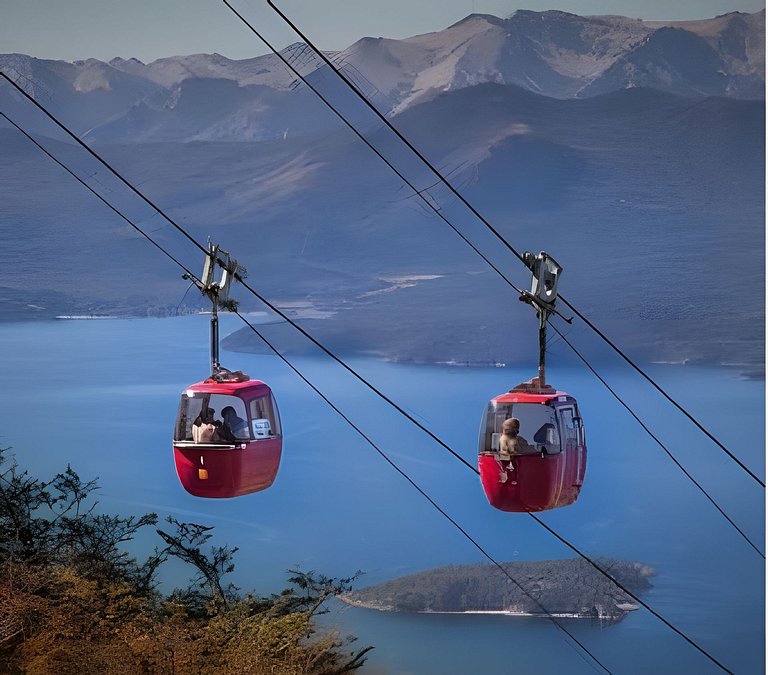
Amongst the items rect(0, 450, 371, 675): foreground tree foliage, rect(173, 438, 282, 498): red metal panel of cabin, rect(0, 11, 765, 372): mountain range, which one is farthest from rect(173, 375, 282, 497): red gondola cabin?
rect(0, 11, 765, 372): mountain range

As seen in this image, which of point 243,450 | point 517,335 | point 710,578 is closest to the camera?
point 243,450

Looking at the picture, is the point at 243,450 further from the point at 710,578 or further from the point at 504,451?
the point at 710,578

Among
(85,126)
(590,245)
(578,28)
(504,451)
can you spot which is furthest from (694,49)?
(504,451)

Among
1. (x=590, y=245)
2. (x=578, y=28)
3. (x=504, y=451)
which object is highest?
(x=578, y=28)

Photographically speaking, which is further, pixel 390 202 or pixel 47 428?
pixel 390 202

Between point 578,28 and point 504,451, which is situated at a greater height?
point 578,28

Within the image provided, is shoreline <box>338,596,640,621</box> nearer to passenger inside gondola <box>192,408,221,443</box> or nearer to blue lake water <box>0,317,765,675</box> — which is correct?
blue lake water <box>0,317,765,675</box>

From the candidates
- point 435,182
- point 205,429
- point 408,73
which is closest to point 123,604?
point 435,182
